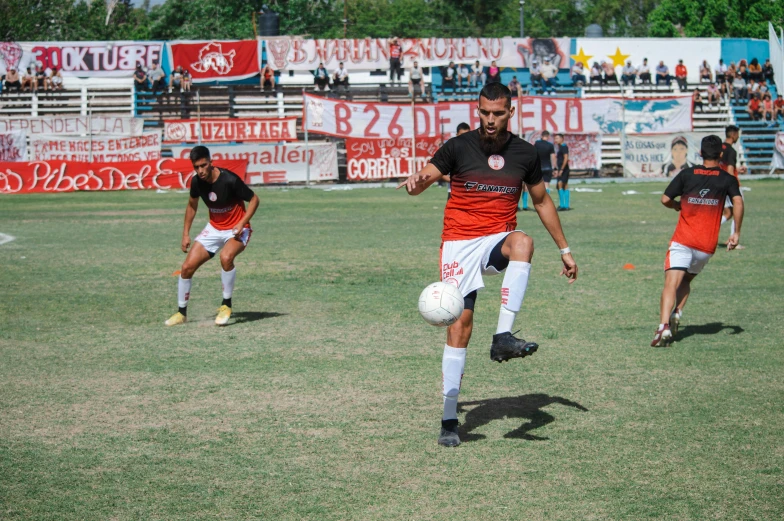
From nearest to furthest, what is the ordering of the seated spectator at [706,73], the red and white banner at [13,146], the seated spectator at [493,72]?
the red and white banner at [13,146]
the seated spectator at [493,72]
the seated spectator at [706,73]

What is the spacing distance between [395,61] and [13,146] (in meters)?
18.3

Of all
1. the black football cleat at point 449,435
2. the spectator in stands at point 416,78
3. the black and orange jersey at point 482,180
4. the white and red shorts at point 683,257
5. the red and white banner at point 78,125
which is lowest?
the black football cleat at point 449,435

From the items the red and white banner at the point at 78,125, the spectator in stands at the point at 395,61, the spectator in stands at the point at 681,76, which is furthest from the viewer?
the spectator in stands at the point at 681,76

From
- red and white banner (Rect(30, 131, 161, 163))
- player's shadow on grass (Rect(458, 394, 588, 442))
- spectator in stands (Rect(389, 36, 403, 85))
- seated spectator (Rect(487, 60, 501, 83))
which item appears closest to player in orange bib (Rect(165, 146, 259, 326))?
Answer: player's shadow on grass (Rect(458, 394, 588, 442))

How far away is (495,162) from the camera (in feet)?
20.8

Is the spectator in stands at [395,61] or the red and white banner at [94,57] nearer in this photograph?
the red and white banner at [94,57]

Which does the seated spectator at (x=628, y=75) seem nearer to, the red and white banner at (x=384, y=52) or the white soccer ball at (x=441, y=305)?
the red and white banner at (x=384, y=52)

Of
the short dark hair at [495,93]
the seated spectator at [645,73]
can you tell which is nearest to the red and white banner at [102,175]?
the seated spectator at [645,73]

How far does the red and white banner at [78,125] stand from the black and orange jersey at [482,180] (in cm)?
3351

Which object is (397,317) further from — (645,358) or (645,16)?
(645,16)

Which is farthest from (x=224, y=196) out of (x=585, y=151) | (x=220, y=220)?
(x=585, y=151)

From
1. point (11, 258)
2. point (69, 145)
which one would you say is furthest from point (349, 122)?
point (11, 258)

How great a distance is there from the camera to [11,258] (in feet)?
53.8

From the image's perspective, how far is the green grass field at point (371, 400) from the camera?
5.22m
